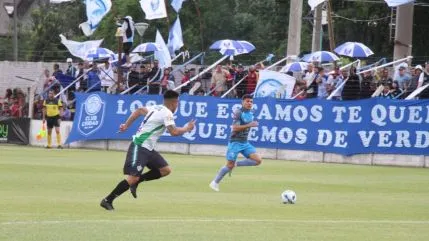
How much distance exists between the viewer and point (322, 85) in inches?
1313

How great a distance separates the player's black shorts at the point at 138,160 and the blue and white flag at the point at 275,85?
18005mm

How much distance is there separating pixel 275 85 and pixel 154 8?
18.3 ft

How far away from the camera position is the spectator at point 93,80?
127ft

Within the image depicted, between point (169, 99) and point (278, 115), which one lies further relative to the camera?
point (278, 115)

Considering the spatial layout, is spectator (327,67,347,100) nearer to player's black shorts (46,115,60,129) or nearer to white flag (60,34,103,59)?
player's black shorts (46,115,60,129)

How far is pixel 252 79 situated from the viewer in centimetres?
3447

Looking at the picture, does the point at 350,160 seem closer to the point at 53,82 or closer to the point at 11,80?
the point at 53,82

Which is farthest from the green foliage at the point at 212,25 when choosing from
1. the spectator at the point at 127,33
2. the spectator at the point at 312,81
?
the spectator at the point at 312,81

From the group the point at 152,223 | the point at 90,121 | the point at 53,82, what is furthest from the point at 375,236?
the point at 53,82

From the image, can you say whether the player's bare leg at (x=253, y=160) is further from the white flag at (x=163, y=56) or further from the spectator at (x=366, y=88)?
the white flag at (x=163, y=56)

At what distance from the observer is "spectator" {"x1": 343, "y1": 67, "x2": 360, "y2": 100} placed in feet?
106

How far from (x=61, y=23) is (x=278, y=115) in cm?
4109

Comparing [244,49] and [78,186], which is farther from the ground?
[244,49]

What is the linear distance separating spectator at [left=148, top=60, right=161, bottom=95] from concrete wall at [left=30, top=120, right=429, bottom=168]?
198cm
